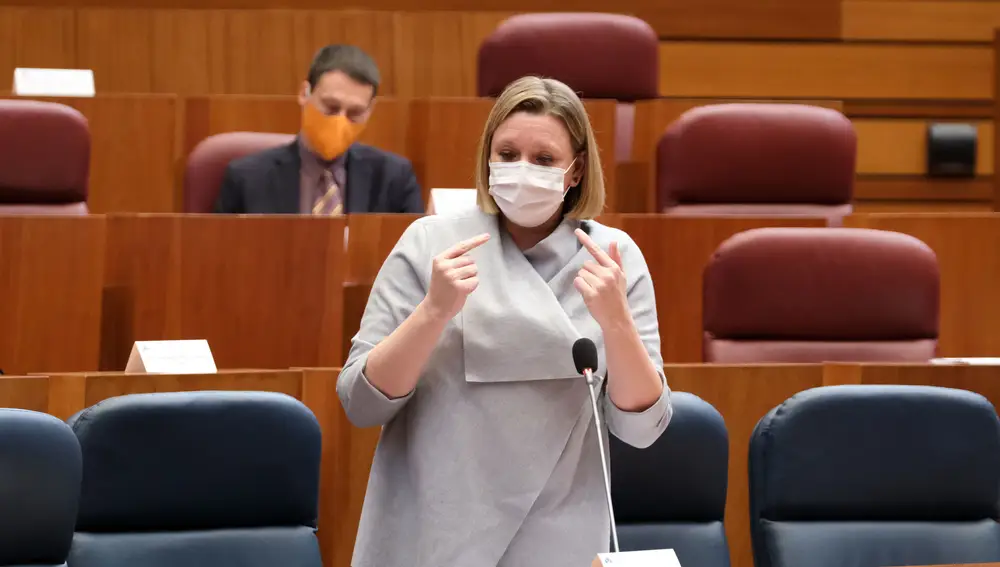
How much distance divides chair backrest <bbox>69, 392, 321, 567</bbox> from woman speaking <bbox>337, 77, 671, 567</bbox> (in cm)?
12

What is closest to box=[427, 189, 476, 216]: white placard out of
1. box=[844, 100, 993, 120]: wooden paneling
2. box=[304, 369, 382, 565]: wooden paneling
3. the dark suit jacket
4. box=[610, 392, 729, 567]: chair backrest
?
the dark suit jacket

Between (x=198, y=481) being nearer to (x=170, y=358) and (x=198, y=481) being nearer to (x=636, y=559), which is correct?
(x=170, y=358)

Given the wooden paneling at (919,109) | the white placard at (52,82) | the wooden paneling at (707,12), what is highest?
the wooden paneling at (707,12)

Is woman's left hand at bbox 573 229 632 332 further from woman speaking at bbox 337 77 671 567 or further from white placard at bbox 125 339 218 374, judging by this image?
white placard at bbox 125 339 218 374

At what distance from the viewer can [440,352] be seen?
2.12ft

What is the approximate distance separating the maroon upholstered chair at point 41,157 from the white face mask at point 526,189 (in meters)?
0.79

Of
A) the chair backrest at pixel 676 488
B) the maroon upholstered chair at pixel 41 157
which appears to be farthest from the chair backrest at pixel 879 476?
the maroon upholstered chair at pixel 41 157

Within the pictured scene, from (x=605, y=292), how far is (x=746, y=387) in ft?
1.09

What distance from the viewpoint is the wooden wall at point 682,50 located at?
1909 mm

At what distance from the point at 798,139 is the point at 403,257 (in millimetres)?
822

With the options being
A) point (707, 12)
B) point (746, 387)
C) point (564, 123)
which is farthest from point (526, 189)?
point (707, 12)

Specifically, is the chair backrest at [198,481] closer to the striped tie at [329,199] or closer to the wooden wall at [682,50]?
the striped tie at [329,199]

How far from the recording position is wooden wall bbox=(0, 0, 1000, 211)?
1909 mm

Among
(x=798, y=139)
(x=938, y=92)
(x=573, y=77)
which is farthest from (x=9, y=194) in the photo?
(x=938, y=92)
